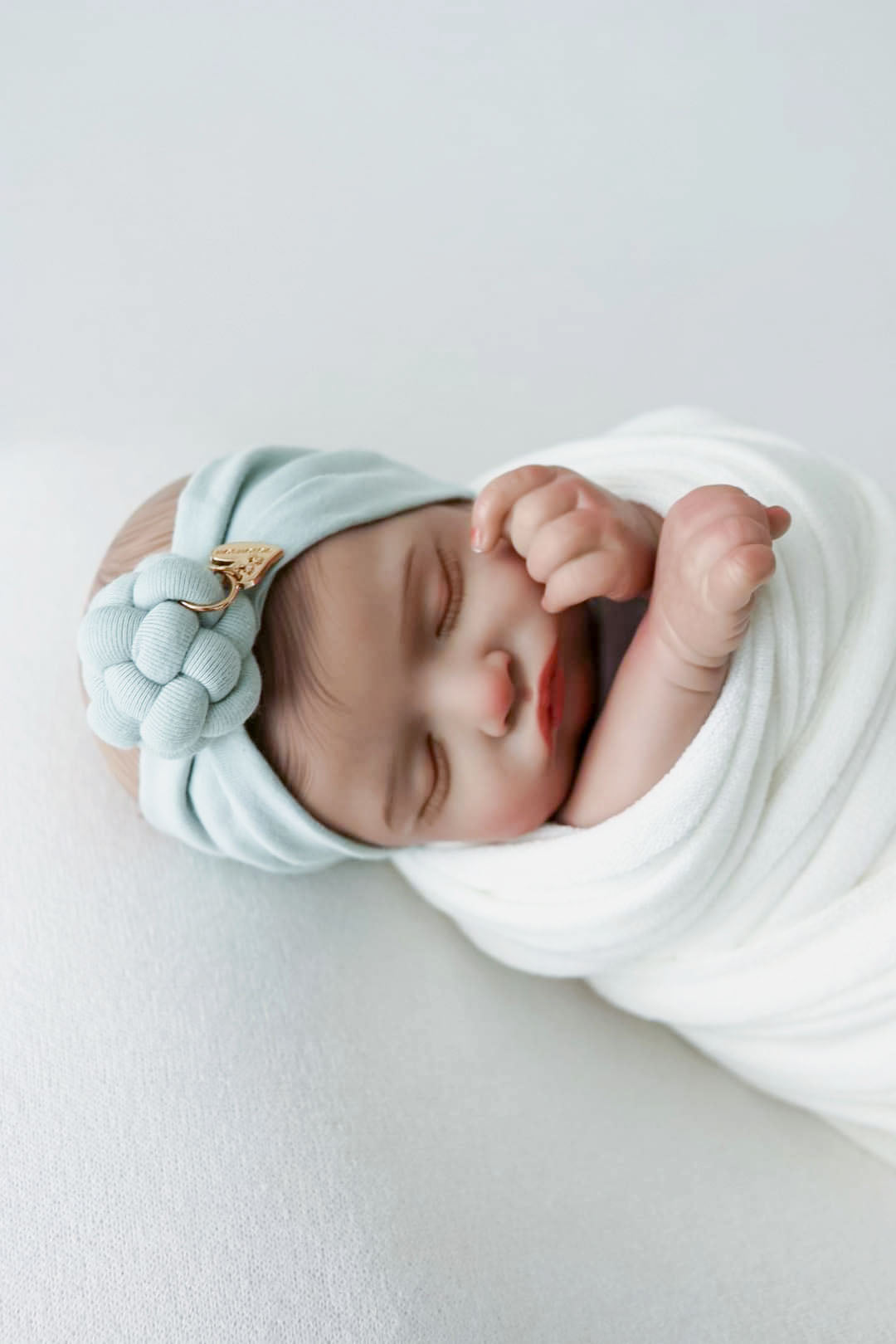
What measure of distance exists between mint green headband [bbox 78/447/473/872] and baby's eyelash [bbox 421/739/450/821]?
10cm

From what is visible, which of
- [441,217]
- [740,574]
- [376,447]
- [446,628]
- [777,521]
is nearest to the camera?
[740,574]

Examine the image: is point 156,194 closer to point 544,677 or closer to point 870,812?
A: point 544,677

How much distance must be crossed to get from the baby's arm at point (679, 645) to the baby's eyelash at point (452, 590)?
184mm

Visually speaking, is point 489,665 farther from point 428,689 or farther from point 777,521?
point 777,521

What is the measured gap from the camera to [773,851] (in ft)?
4.01

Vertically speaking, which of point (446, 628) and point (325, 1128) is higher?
point (446, 628)

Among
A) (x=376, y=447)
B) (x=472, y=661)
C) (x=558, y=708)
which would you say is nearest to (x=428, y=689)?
(x=472, y=661)

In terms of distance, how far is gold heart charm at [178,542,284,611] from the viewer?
3.70 ft

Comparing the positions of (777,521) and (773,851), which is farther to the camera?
(773,851)

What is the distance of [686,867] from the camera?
3.90ft

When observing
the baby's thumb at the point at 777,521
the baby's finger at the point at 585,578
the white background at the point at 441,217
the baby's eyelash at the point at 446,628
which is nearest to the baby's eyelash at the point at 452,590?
the baby's eyelash at the point at 446,628

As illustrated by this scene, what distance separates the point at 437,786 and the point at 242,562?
313 mm

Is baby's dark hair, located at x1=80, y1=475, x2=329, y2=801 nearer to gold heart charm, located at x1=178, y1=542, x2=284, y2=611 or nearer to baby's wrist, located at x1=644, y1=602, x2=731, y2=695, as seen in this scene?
gold heart charm, located at x1=178, y1=542, x2=284, y2=611

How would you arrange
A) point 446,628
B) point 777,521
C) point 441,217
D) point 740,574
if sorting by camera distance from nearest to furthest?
1. point 740,574
2. point 777,521
3. point 446,628
4. point 441,217
